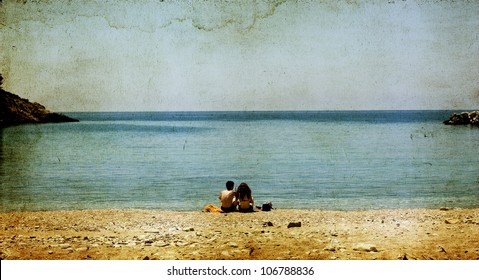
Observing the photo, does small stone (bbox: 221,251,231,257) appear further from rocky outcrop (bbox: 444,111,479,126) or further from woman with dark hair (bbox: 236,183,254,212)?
rocky outcrop (bbox: 444,111,479,126)

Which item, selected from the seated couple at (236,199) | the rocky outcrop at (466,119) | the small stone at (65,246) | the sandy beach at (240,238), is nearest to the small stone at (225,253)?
the sandy beach at (240,238)

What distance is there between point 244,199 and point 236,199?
204mm

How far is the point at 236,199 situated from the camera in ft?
36.0

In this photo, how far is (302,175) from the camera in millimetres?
17359

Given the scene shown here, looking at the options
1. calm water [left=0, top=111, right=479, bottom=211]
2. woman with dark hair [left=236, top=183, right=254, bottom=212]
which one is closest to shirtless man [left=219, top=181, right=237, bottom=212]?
woman with dark hair [left=236, top=183, right=254, bottom=212]

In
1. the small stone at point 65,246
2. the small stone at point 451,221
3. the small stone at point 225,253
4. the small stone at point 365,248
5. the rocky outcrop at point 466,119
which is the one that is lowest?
the small stone at point 225,253

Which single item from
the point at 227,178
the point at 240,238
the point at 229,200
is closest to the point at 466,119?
the point at 227,178

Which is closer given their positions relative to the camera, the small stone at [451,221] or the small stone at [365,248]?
Answer: the small stone at [365,248]

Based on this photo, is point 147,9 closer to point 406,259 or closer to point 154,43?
point 154,43

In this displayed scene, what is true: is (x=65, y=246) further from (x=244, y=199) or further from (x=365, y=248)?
(x=365, y=248)

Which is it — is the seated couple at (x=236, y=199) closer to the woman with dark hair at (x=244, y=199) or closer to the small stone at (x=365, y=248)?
the woman with dark hair at (x=244, y=199)

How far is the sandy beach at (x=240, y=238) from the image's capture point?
7332mm

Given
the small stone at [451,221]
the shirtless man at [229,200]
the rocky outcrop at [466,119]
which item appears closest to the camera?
the small stone at [451,221]

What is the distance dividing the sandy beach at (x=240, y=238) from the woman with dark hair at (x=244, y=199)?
0.68 m
